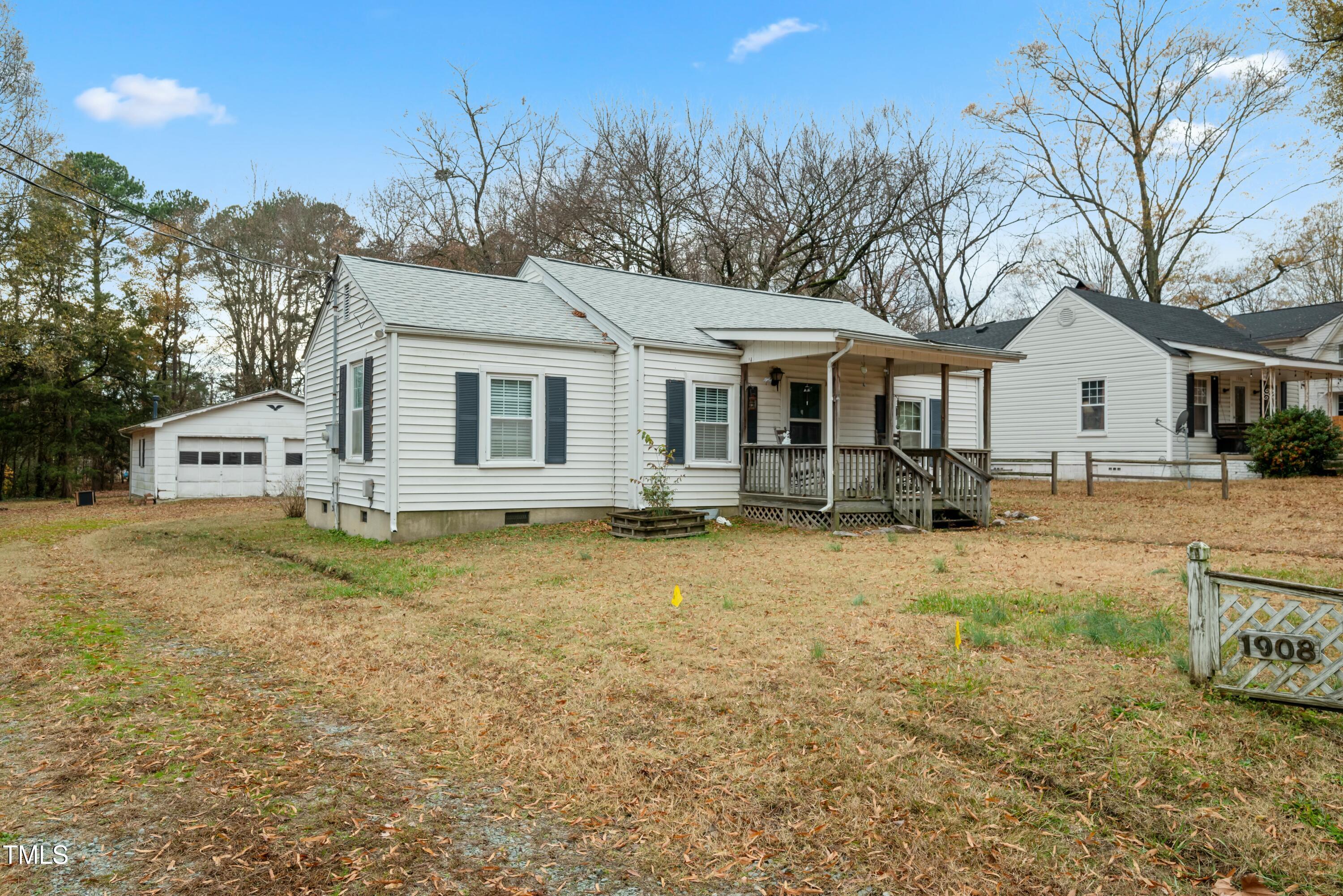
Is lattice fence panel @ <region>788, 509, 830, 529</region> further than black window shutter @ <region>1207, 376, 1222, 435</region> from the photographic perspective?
No

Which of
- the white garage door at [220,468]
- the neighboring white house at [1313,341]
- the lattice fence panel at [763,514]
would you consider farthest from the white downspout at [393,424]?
the neighboring white house at [1313,341]

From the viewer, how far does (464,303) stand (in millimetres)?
14266

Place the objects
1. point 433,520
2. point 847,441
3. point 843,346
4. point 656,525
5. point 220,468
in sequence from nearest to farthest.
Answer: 1. point 656,525
2. point 433,520
3. point 843,346
4. point 847,441
5. point 220,468

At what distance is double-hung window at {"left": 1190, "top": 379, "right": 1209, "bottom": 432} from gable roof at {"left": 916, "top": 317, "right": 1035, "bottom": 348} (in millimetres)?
5073

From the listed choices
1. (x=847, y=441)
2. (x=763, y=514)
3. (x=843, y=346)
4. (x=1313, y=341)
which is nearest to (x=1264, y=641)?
Answer: (x=843, y=346)

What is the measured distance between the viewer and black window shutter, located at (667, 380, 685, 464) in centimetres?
1438

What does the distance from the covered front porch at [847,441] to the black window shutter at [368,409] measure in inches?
242

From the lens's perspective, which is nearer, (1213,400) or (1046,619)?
(1046,619)

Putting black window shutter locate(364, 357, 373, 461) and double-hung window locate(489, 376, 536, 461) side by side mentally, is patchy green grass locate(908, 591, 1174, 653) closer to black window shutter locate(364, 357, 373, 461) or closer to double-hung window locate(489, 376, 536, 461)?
double-hung window locate(489, 376, 536, 461)

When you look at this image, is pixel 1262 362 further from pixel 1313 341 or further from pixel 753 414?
pixel 753 414

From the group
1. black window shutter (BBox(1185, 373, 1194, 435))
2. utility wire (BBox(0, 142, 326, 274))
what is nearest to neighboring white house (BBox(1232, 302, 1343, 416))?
black window shutter (BBox(1185, 373, 1194, 435))

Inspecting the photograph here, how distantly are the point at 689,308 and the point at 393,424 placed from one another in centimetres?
692

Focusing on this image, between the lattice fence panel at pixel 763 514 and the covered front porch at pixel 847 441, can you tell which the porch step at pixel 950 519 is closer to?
the covered front porch at pixel 847 441

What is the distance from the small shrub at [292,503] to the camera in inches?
727
